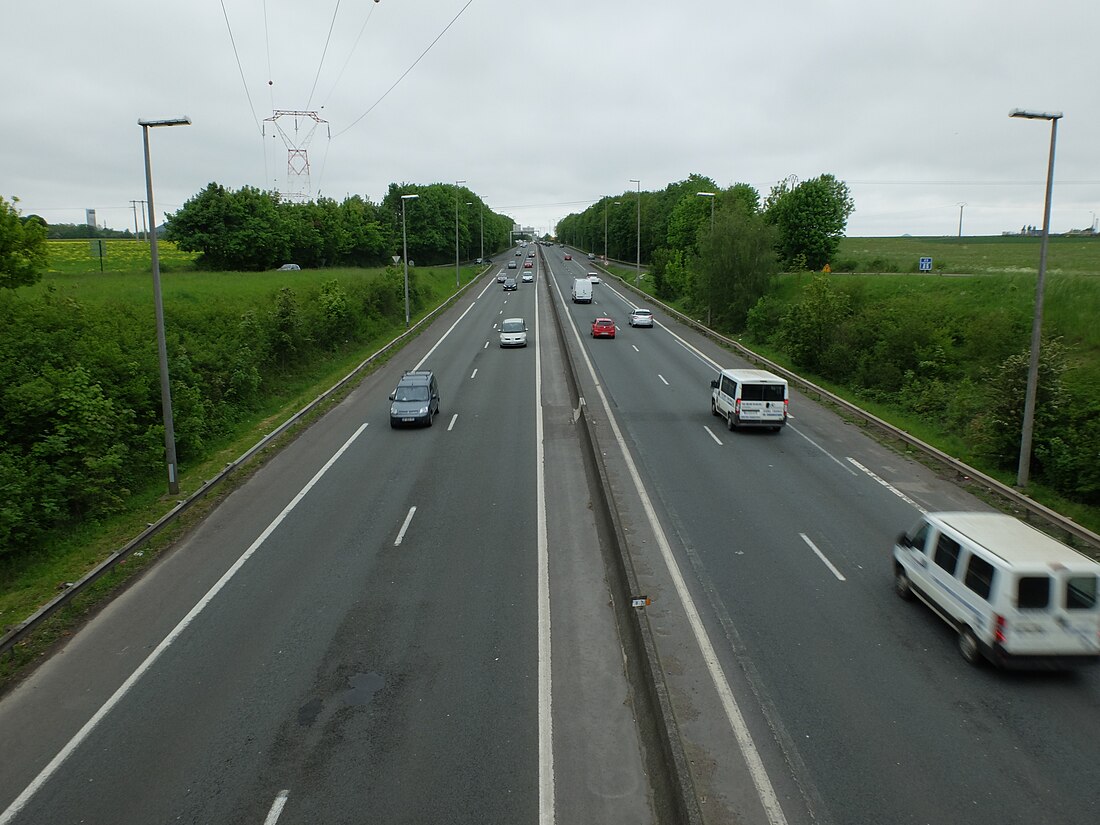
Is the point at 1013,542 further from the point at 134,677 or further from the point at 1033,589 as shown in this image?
the point at 134,677

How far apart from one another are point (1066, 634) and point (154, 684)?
12465 mm

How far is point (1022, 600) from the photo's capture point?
31.7ft


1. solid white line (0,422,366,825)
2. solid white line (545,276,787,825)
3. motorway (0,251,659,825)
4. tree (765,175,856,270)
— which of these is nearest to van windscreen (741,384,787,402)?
solid white line (545,276,787,825)

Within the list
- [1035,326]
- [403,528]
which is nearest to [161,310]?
[403,528]

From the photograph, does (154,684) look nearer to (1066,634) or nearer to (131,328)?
(1066,634)

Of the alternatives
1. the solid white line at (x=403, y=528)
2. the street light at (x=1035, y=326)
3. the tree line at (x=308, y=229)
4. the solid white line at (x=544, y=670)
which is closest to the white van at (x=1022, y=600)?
the solid white line at (x=544, y=670)

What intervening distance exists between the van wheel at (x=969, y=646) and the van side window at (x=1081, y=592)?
1263 mm

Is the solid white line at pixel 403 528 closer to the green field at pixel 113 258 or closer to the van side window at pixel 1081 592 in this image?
the van side window at pixel 1081 592

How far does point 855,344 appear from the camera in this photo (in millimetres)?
34469

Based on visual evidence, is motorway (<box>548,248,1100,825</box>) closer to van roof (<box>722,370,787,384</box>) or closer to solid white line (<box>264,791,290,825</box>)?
van roof (<box>722,370,787,384</box>)

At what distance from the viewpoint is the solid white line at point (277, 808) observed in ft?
24.5

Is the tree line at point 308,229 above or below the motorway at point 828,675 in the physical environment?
above

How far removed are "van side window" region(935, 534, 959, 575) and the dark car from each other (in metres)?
17.1

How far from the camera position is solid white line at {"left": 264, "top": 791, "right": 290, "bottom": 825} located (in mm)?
7457
